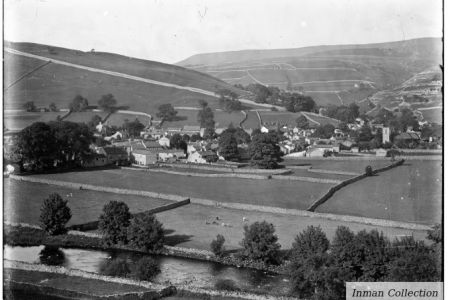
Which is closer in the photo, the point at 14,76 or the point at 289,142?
the point at 14,76

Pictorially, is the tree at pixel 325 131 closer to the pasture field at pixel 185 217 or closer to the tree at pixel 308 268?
the pasture field at pixel 185 217

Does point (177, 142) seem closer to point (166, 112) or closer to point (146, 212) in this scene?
point (166, 112)

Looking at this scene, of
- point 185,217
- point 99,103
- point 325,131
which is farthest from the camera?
point 325,131

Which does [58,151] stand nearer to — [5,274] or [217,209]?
[217,209]

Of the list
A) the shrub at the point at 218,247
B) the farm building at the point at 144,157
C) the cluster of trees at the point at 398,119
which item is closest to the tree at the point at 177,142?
the farm building at the point at 144,157

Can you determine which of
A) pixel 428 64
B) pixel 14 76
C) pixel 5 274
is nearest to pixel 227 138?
pixel 428 64

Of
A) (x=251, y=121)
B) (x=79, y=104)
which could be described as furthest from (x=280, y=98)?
(x=79, y=104)
